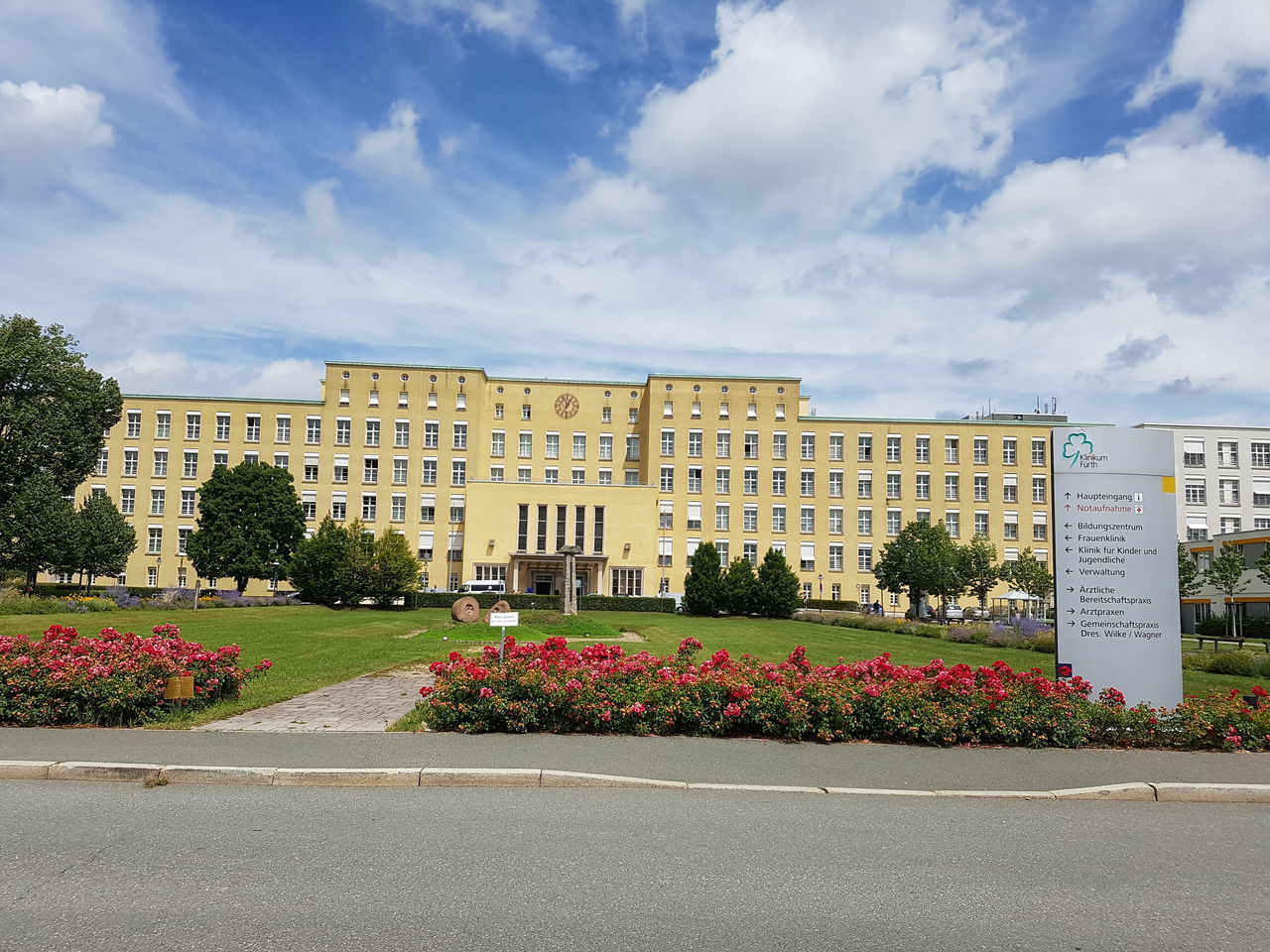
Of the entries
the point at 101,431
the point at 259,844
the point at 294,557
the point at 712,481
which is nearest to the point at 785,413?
the point at 712,481

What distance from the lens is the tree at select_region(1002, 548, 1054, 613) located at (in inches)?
2365

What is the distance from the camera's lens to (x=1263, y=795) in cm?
801

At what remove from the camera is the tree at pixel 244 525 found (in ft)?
198

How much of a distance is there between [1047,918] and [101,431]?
61.6 meters

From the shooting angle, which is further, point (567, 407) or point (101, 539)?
point (567, 407)

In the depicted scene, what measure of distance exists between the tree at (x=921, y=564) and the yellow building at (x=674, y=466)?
12296mm

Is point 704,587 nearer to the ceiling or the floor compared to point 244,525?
nearer to the floor

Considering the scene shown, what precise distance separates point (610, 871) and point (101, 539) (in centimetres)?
5658

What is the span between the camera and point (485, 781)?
7902 millimetres

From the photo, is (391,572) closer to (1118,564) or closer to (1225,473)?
(1118,564)

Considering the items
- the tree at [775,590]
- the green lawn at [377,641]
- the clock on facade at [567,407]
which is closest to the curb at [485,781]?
the green lawn at [377,641]

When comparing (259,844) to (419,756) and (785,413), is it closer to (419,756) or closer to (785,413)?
(419,756)

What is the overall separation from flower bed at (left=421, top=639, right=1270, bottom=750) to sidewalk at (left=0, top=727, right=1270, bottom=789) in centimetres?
26

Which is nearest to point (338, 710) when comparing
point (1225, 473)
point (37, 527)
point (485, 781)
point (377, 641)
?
point (485, 781)
